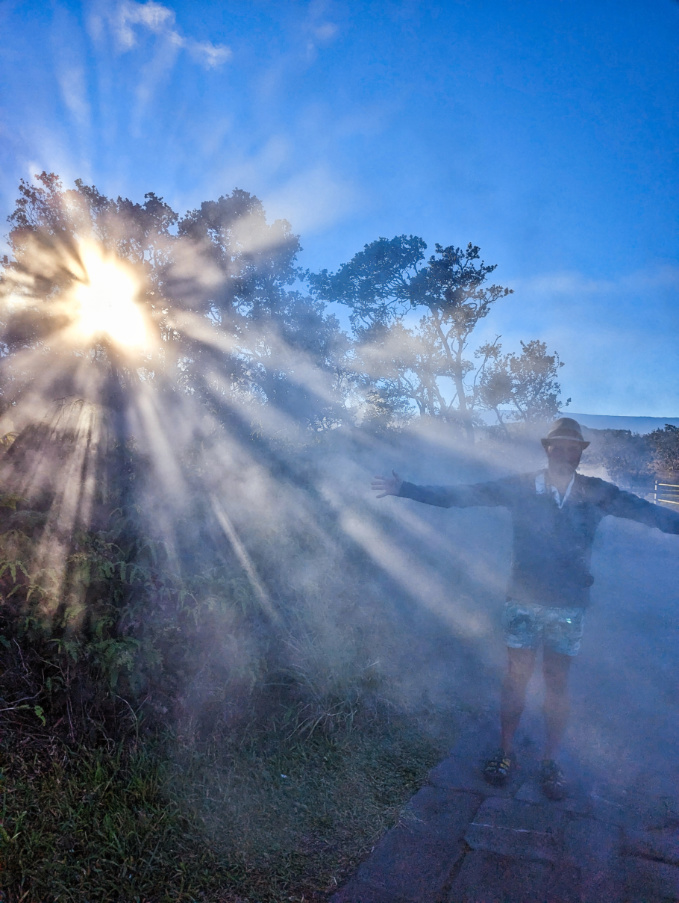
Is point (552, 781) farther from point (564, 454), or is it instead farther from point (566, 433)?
point (566, 433)

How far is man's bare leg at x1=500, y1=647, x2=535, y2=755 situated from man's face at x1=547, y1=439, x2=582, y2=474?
3.62 feet

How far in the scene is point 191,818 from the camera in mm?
2248

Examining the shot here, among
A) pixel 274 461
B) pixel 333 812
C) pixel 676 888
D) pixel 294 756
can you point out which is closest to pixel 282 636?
pixel 294 756

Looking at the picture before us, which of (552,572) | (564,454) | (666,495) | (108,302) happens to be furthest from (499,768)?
(666,495)

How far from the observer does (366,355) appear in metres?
15.8

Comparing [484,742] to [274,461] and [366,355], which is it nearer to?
[274,461]

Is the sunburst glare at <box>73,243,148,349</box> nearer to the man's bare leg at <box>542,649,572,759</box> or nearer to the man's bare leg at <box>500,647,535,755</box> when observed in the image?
the man's bare leg at <box>500,647,535,755</box>

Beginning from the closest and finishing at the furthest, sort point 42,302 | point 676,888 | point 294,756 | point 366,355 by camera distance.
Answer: point 676,888 → point 294,756 → point 42,302 → point 366,355

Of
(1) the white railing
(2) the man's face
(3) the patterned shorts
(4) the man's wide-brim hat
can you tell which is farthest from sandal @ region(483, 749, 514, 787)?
(1) the white railing

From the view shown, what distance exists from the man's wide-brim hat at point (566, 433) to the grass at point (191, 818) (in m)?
2.17

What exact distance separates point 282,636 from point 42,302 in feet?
28.6

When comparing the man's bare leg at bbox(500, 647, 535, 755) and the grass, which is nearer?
the grass

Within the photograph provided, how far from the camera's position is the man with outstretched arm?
282 cm

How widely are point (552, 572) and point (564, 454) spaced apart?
705 millimetres
